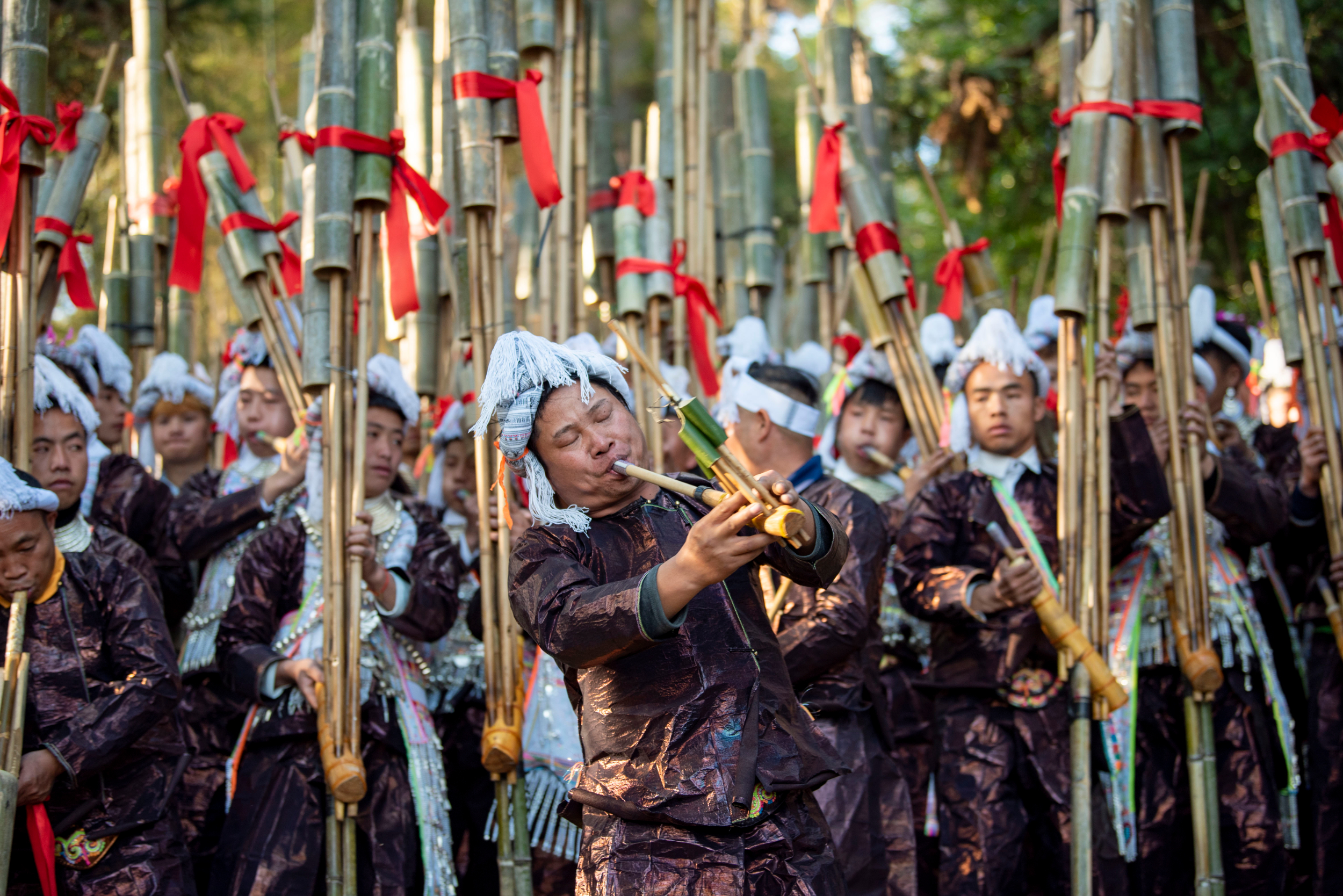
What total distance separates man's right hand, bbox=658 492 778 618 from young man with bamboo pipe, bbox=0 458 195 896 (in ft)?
6.02

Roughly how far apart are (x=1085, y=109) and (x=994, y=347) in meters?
0.86

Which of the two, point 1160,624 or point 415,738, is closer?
point 415,738

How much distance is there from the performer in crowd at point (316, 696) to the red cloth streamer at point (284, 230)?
0.81 meters

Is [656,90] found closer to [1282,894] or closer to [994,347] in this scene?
[994,347]

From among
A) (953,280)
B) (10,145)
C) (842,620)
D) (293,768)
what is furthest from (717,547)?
(953,280)

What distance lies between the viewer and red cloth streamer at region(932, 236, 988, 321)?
5.62 meters

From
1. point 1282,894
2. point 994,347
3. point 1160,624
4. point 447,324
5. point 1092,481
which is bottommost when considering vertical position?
point 1282,894

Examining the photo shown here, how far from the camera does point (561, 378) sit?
2.62 metres

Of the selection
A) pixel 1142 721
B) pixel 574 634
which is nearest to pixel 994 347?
pixel 1142 721

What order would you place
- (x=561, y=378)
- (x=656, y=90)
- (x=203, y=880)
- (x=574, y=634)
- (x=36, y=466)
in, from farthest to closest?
(x=656, y=90) → (x=203, y=880) → (x=36, y=466) → (x=561, y=378) → (x=574, y=634)

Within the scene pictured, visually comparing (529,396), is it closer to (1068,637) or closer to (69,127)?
(1068,637)

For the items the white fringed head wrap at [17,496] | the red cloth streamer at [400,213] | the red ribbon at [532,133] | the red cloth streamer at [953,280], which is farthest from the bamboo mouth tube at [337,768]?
the red cloth streamer at [953,280]

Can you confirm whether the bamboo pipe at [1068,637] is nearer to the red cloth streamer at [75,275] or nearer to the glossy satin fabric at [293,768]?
the glossy satin fabric at [293,768]

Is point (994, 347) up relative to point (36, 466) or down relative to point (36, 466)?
up
